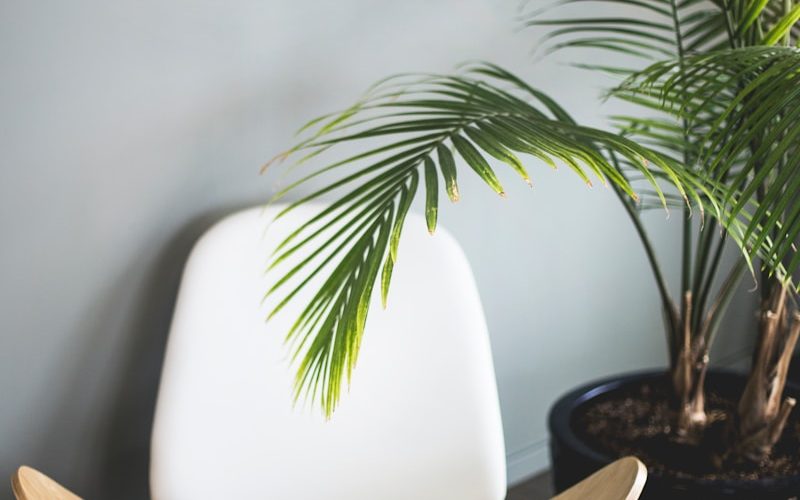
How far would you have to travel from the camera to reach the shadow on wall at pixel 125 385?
4.81ft

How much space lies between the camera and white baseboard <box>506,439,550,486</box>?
2.11 m

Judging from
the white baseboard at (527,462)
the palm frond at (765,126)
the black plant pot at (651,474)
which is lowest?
the white baseboard at (527,462)

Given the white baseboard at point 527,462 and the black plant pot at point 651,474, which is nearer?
the black plant pot at point 651,474

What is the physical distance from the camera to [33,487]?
1.09 m

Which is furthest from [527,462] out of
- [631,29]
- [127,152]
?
[127,152]

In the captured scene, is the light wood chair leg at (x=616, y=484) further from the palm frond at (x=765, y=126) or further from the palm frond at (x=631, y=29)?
the palm frond at (x=631, y=29)

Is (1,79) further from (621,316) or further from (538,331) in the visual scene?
(621,316)

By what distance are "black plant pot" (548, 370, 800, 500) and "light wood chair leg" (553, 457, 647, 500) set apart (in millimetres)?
305

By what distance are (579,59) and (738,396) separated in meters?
0.77

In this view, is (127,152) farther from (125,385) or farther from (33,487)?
(33,487)

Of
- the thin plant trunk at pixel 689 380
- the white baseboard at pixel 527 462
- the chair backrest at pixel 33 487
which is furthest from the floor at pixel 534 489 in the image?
the chair backrest at pixel 33 487

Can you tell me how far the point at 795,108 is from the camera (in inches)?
42.5

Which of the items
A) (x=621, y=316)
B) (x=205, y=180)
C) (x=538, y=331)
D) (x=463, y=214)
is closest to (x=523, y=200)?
(x=463, y=214)

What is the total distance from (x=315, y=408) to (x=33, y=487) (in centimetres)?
43
